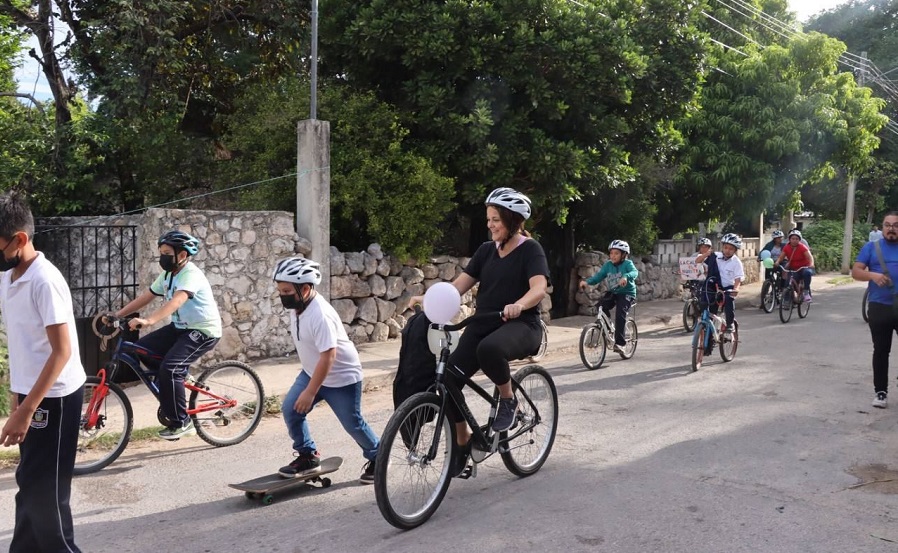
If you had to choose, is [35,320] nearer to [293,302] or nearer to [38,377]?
[38,377]

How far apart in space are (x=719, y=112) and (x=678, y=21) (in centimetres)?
609

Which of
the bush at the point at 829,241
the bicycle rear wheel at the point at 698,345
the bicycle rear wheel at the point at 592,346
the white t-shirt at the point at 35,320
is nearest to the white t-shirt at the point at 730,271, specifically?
the bicycle rear wheel at the point at 698,345

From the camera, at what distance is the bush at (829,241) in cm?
3269

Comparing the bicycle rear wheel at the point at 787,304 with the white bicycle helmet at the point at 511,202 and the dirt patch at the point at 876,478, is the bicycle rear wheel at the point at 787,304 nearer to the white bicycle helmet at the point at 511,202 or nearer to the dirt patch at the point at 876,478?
the dirt patch at the point at 876,478

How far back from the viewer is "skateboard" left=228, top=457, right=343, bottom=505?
543 centimetres

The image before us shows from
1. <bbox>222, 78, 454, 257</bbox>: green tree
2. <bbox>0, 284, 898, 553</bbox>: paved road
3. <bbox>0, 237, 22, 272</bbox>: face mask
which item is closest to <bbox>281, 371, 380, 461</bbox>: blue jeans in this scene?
<bbox>0, 284, 898, 553</bbox>: paved road

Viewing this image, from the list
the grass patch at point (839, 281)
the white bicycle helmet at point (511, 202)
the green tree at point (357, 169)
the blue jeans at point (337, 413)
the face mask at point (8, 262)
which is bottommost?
the blue jeans at point (337, 413)

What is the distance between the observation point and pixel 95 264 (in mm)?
10156

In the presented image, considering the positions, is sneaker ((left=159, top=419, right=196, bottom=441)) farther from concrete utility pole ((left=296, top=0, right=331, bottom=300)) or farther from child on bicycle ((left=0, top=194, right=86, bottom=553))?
concrete utility pole ((left=296, top=0, right=331, bottom=300))

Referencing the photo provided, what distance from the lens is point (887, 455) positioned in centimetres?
667

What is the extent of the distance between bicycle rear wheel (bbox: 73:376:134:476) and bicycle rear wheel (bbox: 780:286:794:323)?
13.3 meters

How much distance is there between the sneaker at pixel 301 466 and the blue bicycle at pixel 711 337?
6226 mm

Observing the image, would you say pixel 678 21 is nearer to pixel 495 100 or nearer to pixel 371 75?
pixel 495 100

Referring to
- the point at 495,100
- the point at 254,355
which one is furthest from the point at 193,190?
the point at 495,100
